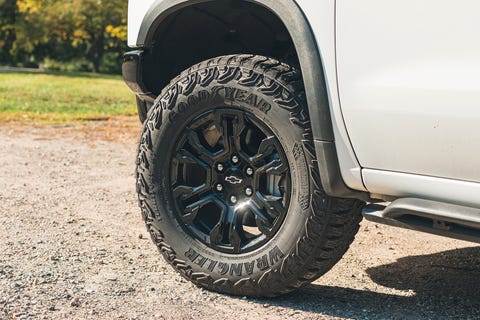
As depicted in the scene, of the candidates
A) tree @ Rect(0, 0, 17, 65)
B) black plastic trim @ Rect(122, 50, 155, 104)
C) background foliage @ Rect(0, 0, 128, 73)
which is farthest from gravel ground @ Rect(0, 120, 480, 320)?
tree @ Rect(0, 0, 17, 65)

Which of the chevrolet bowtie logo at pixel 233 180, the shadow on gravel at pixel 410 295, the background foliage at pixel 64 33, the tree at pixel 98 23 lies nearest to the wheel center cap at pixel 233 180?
the chevrolet bowtie logo at pixel 233 180

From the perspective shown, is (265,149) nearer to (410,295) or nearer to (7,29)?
(410,295)

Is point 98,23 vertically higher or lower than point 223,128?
lower

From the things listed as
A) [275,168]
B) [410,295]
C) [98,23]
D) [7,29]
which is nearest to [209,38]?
[275,168]

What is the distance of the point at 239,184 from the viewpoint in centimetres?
336

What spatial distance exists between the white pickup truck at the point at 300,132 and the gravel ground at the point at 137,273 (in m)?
0.17

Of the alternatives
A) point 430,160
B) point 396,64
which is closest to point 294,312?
point 430,160

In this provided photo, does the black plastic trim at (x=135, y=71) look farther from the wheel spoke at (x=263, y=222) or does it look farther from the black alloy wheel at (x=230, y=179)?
the wheel spoke at (x=263, y=222)

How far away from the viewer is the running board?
2678 mm

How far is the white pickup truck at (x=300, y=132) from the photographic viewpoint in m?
2.70

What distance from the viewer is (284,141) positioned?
3193 mm

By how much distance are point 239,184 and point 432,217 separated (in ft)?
3.01

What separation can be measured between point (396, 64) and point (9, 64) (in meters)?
41.8

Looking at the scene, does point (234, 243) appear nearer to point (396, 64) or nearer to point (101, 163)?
point (396, 64)
